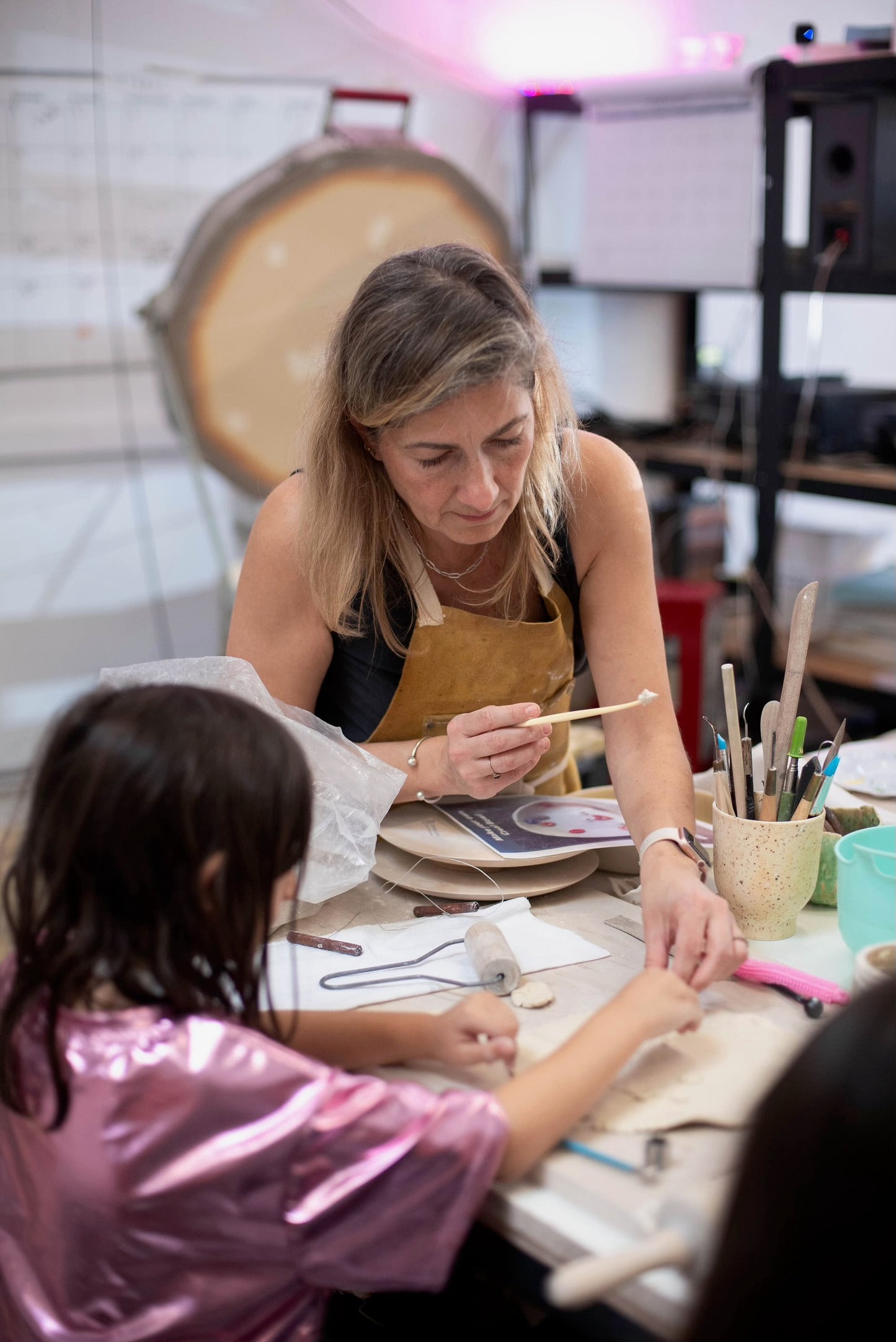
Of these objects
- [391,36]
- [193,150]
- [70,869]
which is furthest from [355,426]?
[391,36]

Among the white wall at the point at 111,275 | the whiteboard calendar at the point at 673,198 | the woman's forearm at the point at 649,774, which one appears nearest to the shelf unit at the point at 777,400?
the whiteboard calendar at the point at 673,198

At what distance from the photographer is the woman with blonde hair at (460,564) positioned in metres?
1.19

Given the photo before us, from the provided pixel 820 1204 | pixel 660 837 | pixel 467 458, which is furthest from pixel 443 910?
pixel 820 1204

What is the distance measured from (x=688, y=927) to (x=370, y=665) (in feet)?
1.72

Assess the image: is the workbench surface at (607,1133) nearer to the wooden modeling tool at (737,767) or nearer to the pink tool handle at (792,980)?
the pink tool handle at (792,980)

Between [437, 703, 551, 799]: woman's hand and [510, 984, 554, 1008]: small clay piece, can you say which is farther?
[437, 703, 551, 799]: woman's hand

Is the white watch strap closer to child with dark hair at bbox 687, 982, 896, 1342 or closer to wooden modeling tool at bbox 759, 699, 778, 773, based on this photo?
wooden modeling tool at bbox 759, 699, 778, 773

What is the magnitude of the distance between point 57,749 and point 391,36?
293 centimetres

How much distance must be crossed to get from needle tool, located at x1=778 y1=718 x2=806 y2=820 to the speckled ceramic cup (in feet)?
0.04

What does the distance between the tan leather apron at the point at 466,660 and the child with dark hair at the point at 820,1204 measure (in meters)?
0.86

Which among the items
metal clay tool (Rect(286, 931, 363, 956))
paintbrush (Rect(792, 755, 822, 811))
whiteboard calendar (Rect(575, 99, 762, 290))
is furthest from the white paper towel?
whiteboard calendar (Rect(575, 99, 762, 290))

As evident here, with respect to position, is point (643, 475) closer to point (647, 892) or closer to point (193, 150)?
point (193, 150)

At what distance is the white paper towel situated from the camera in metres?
1.02

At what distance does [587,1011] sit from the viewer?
99 cm
